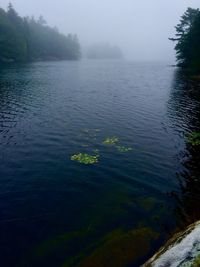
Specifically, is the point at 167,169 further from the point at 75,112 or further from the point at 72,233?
the point at 75,112

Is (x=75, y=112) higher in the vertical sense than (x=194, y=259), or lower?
lower

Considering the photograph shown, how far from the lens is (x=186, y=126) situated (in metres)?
34.2

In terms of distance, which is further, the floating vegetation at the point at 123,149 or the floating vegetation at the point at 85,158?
the floating vegetation at the point at 123,149

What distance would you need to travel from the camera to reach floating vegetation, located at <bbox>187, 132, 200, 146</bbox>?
27966 mm

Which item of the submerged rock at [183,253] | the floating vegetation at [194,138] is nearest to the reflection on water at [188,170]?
the floating vegetation at [194,138]

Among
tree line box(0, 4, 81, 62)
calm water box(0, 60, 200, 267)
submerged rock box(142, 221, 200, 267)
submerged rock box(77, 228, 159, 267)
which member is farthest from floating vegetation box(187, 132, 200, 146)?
tree line box(0, 4, 81, 62)

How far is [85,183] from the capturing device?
19.9 metres

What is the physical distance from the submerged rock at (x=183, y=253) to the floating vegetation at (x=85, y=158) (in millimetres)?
12700

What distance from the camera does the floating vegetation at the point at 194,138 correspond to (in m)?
28.0

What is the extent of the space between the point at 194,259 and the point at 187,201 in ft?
29.3

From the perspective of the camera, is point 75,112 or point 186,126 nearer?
point 186,126

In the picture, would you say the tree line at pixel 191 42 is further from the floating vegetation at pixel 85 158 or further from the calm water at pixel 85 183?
the floating vegetation at pixel 85 158

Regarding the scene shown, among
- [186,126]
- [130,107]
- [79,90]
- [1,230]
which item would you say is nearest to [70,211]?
[1,230]

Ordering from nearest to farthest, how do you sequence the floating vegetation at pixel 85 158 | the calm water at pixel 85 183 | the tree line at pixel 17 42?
1. the calm water at pixel 85 183
2. the floating vegetation at pixel 85 158
3. the tree line at pixel 17 42
